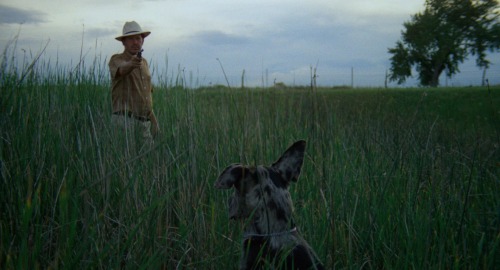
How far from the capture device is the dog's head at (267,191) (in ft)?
5.37

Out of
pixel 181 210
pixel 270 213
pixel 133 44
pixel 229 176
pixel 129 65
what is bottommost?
pixel 181 210

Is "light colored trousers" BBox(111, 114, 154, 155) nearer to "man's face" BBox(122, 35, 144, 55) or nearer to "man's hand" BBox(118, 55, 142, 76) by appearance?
"man's hand" BBox(118, 55, 142, 76)

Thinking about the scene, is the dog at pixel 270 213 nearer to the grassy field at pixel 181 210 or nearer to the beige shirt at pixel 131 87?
the grassy field at pixel 181 210

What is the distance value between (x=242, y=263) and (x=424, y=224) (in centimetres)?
151

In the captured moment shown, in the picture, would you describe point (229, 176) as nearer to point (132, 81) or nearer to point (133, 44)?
point (132, 81)

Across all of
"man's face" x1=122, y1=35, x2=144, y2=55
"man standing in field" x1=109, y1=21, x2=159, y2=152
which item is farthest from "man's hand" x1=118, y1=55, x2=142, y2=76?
"man's face" x1=122, y1=35, x2=144, y2=55

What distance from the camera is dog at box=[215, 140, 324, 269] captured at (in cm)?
164

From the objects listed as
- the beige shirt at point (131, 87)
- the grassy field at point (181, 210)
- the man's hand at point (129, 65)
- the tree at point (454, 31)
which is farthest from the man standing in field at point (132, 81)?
the tree at point (454, 31)

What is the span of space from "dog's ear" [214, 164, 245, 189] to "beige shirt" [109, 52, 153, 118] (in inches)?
149

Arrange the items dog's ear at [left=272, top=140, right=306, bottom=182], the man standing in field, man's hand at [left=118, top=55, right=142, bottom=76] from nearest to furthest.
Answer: dog's ear at [left=272, top=140, right=306, bottom=182], man's hand at [left=118, top=55, right=142, bottom=76], the man standing in field

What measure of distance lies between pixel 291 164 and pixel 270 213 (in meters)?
0.21

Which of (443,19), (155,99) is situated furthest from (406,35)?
(155,99)

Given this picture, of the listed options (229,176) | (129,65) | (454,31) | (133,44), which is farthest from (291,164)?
(454,31)

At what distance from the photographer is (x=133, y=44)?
543cm
